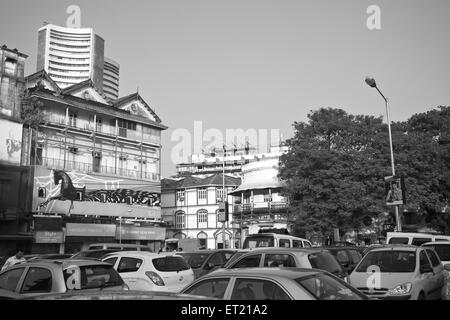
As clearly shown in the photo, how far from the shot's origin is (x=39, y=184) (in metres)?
38.2

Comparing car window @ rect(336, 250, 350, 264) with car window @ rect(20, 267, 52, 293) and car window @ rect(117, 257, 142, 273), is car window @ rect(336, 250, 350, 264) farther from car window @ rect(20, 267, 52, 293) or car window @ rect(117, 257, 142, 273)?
Answer: car window @ rect(20, 267, 52, 293)

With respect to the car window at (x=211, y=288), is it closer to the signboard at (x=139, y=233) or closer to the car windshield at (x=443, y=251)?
the car windshield at (x=443, y=251)

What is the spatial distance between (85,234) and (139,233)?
22.3 ft

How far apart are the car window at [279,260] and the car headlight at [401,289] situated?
2334mm

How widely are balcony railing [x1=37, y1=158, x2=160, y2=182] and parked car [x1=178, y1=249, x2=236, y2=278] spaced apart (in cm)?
2716

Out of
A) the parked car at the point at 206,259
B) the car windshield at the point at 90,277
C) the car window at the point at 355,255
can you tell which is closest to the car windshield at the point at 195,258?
the parked car at the point at 206,259

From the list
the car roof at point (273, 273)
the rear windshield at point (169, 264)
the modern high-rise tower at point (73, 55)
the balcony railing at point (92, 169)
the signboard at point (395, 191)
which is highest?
the modern high-rise tower at point (73, 55)

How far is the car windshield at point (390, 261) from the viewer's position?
1175 centimetres

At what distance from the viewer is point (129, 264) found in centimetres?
1250

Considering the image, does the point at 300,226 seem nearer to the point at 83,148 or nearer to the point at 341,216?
the point at 341,216

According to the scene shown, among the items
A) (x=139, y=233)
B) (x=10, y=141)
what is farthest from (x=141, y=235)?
(x=10, y=141)

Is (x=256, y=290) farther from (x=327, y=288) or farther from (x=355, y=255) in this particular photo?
(x=355, y=255)

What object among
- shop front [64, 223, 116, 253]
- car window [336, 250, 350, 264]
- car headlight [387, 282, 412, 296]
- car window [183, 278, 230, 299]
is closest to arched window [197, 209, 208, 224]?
shop front [64, 223, 116, 253]

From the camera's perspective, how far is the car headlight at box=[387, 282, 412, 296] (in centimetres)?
1057
